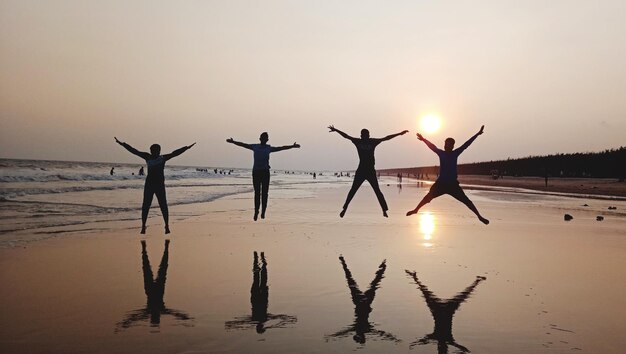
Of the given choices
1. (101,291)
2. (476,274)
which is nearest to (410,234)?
(476,274)

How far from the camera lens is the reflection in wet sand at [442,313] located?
5.10m

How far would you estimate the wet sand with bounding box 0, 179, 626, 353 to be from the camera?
16.8 feet

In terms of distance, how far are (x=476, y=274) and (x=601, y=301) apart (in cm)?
208

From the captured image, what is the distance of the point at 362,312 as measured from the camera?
6.18m

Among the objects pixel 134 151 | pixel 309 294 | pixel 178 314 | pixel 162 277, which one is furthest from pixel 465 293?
pixel 134 151

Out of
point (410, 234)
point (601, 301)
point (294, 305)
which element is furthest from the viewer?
point (410, 234)

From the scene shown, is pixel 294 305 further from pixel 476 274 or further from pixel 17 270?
pixel 17 270

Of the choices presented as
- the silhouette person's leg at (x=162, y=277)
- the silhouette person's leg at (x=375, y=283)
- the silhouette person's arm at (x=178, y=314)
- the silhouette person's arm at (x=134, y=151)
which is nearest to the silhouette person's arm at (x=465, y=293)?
the silhouette person's leg at (x=375, y=283)

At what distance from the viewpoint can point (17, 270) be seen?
27.3 ft

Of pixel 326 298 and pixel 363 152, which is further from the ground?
pixel 363 152

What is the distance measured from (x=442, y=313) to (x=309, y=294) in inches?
74.0

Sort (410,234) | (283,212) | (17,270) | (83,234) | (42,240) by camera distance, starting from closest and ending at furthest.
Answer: (17,270)
(42,240)
(83,234)
(410,234)
(283,212)

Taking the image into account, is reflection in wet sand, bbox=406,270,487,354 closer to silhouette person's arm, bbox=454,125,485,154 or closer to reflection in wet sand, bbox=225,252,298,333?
reflection in wet sand, bbox=225,252,298,333

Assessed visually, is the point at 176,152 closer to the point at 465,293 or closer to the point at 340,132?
the point at 340,132
